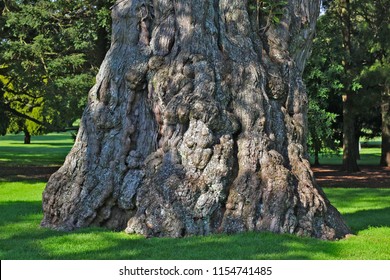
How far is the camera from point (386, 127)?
114 ft

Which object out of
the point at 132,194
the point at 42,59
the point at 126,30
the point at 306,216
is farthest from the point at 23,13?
the point at 306,216

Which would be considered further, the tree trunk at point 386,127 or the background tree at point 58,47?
the tree trunk at point 386,127

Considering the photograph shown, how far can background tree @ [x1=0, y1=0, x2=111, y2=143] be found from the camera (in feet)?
69.9

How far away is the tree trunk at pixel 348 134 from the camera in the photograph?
29703 mm

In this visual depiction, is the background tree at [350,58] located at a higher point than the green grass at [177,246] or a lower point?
higher

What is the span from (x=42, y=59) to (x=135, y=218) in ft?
41.8

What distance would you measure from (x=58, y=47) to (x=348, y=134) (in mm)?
13406

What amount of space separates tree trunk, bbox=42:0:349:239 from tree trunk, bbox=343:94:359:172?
733 inches

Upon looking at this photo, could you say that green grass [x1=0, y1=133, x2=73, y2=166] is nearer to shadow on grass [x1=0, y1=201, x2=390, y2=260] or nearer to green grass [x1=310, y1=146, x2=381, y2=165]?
green grass [x1=310, y1=146, x2=381, y2=165]

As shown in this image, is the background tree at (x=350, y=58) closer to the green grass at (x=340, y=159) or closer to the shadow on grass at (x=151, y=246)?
the green grass at (x=340, y=159)

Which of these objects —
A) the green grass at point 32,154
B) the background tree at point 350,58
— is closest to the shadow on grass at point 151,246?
the background tree at point 350,58

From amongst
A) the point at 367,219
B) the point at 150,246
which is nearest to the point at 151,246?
the point at 150,246

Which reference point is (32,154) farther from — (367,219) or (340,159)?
(367,219)

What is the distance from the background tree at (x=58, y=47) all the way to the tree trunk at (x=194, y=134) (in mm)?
9844
